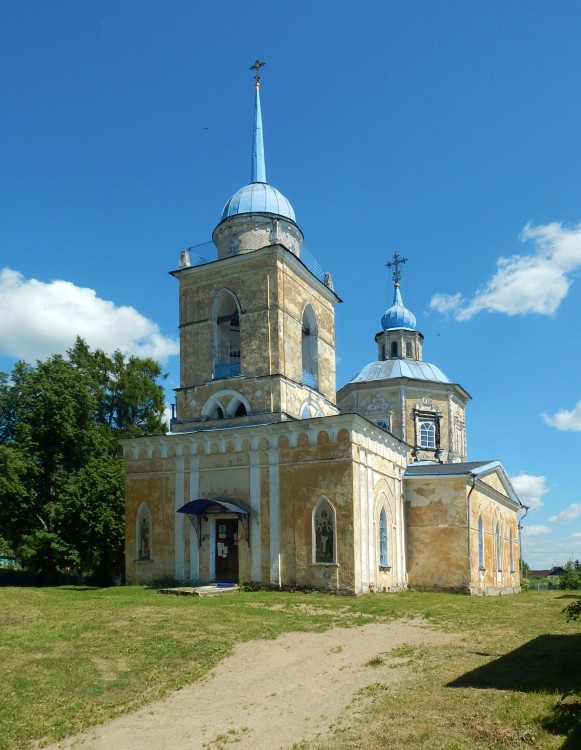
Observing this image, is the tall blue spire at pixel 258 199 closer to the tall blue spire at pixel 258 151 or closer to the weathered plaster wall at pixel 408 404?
the tall blue spire at pixel 258 151

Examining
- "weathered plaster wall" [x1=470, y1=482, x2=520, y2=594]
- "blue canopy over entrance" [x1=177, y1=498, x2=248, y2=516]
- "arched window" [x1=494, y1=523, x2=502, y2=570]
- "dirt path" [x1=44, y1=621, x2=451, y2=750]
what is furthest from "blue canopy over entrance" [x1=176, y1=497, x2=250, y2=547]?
"arched window" [x1=494, y1=523, x2=502, y2=570]

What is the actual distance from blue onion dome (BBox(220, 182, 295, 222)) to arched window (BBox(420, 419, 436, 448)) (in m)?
12.9

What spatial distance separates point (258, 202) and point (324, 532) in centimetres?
1191

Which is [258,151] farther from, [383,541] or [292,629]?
[292,629]

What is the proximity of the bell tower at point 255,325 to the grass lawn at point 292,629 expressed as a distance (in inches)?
294

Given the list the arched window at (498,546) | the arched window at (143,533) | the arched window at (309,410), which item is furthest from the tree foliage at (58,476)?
the arched window at (498,546)

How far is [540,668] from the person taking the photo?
33.3 feet

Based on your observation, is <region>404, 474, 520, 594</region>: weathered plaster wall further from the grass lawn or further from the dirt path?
the dirt path

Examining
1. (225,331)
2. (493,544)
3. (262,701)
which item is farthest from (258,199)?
(262,701)

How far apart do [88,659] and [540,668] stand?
668 centimetres

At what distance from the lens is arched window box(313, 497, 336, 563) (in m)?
21.5

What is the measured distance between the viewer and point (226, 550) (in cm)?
2327

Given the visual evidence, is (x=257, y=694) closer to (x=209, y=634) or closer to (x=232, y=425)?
(x=209, y=634)

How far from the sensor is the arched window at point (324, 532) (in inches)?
848
